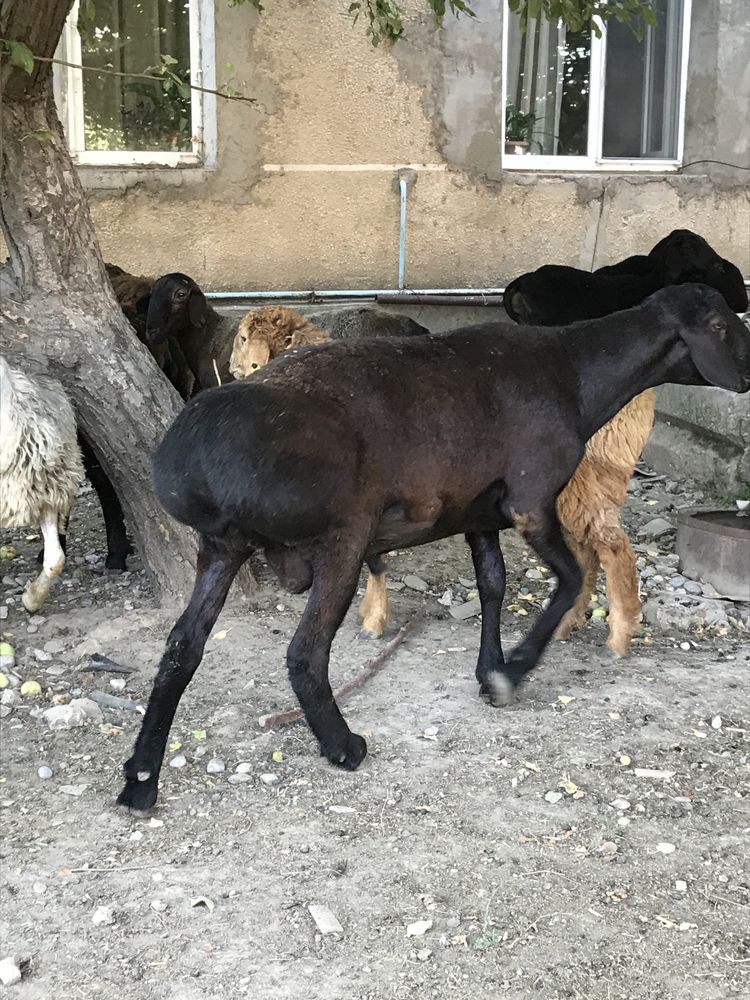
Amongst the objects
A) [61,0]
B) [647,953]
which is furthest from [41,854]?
[61,0]

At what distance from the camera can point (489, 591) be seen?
179 inches

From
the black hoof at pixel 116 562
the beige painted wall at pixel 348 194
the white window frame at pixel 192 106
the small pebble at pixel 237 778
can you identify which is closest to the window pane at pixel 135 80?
the white window frame at pixel 192 106

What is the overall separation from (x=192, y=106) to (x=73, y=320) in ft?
13.2

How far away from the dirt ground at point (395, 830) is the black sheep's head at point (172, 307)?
6.01 feet

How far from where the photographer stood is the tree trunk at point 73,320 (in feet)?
16.2

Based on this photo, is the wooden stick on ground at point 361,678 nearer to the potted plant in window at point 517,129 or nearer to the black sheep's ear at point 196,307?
the black sheep's ear at point 196,307

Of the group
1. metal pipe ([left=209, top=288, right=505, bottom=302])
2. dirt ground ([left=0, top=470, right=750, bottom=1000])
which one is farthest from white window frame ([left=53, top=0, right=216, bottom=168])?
dirt ground ([left=0, top=470, right=750, bottom=1000])

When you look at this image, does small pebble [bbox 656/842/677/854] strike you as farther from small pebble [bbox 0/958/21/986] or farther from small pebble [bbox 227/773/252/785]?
small pebble [bbox 0/958/21/986]

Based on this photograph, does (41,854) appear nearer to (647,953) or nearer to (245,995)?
(245,995)

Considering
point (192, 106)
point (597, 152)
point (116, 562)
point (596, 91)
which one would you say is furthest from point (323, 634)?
point (596, 91)

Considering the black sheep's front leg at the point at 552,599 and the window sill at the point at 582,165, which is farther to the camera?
the window sill at the point at 582,165

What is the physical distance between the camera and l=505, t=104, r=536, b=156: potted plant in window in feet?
30.1

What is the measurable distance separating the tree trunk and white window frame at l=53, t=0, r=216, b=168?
10.8 ft

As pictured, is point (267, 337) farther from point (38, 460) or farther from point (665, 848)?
point (665, 848)
